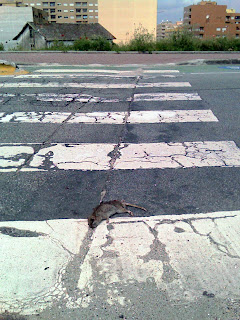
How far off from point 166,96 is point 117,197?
5.40 metres

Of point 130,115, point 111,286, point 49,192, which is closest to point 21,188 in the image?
point 49,192

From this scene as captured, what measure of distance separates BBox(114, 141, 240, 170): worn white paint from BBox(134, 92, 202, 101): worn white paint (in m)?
3.06

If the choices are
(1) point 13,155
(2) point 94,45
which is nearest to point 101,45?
(2) point 94,45

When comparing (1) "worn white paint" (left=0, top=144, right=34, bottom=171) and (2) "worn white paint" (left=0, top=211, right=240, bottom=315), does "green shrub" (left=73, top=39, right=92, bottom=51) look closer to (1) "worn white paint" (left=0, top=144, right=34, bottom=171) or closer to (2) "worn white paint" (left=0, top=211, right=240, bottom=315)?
(1) "worn white paint" (left=0, top=144, right=34, bottom=171)

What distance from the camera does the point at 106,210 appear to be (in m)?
3.41

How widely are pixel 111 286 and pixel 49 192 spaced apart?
5.92 feet

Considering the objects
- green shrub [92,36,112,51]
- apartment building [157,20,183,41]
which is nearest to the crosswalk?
green shrub [92,36,112,51]

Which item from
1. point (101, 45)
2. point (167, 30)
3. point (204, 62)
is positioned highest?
point (167, 30)

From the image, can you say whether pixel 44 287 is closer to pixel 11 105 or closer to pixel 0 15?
pixel 11 105

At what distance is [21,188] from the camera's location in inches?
159

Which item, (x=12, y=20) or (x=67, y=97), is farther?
(x=12, y=20)

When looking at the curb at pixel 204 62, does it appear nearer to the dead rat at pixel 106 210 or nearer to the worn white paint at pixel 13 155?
the worn white paint at pixel 13 155

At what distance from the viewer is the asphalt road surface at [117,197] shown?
7.91ft

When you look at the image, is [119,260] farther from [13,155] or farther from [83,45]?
[83,45]
